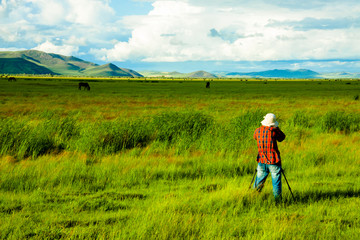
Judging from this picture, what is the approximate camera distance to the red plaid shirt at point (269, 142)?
664 centimetres

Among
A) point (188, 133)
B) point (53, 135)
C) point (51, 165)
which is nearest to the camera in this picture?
point (51, 165)

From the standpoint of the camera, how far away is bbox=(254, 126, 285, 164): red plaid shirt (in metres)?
6.64

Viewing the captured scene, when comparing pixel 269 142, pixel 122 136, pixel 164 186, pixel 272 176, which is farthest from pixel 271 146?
pixel 122 136

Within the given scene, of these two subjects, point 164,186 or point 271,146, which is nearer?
point 271,146

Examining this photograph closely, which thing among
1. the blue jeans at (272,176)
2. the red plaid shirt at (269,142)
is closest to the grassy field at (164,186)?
the blue jeans at (272,176)

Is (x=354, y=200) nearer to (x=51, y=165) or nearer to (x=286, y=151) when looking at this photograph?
(x=286, y=151)

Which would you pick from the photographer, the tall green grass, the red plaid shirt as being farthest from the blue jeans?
the tall green grass

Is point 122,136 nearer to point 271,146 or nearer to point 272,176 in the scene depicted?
point 272,176

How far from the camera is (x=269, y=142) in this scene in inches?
263

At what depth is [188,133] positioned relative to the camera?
15078 mm

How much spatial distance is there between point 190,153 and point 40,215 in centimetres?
719

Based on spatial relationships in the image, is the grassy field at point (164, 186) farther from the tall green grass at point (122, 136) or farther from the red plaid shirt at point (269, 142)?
the red plaid shirt at point (269, 142)

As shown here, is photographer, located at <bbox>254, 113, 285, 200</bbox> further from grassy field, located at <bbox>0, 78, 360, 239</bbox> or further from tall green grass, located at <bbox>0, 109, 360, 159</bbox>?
tall green grass, located at <bbox>0, 109, 360, 159</bbox>

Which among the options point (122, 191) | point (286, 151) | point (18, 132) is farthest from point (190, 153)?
point (18, 132)
